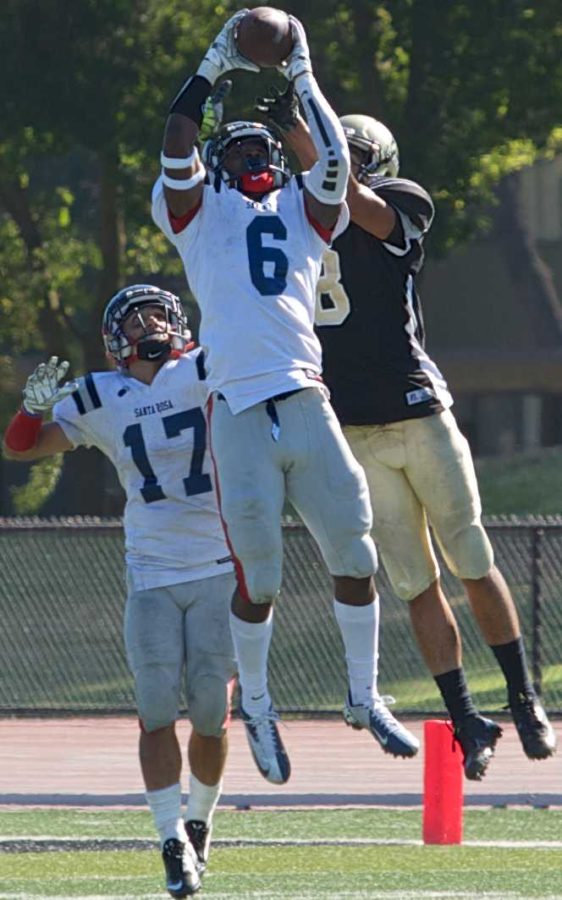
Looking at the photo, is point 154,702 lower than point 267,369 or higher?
lower

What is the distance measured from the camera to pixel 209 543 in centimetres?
857

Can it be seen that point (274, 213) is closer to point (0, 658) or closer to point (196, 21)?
point (0, 658)

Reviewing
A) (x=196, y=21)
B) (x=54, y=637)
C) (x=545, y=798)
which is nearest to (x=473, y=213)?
(x=196, y=21)

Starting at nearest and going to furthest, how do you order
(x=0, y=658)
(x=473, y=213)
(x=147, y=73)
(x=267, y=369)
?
(x=267, y=369), (x=0, y=658), (x=147, y=73), (x=473, y=213)

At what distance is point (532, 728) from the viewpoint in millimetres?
7750

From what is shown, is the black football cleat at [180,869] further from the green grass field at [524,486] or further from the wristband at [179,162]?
the green grass field at [524,486]

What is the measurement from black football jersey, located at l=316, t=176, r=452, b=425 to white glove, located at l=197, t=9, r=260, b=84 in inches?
31.2

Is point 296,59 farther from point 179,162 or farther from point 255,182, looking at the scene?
point 179,162

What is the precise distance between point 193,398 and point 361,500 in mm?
1445

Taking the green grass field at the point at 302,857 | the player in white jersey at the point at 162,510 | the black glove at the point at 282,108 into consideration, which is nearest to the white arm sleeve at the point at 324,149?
the black glove at the point at 282,108

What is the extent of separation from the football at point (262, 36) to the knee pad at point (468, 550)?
196 cm

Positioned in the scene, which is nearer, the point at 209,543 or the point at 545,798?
the point at 209,543

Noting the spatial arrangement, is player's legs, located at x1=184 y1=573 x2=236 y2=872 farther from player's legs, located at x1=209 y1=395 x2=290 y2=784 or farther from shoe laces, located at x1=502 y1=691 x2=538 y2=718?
shoe laces, located at x1=502 y1=691 x2=538 y2=718

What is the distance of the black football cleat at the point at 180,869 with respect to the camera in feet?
27.5
